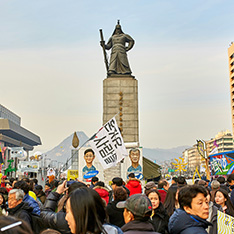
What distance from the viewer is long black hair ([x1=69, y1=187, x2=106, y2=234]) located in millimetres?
2596

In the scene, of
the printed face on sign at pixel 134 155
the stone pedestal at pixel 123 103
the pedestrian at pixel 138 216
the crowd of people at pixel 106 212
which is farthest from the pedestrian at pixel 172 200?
the stone pedestal at pixel 123 103

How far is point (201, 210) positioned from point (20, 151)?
15897 mm

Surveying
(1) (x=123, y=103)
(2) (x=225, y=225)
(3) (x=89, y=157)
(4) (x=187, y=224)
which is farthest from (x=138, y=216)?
(1) (x=123, y=103)

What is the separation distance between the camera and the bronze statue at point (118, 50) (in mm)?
22281

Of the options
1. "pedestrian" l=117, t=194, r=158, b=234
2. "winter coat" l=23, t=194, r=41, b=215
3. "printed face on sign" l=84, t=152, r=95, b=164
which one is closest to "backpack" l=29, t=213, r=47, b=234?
"winter coat" l=23, t=194, r=41, b=215

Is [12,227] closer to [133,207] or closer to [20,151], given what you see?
[133,207]

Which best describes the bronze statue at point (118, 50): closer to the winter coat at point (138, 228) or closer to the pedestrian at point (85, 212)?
the winter coat at point (138, 228)

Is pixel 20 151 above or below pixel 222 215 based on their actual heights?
above

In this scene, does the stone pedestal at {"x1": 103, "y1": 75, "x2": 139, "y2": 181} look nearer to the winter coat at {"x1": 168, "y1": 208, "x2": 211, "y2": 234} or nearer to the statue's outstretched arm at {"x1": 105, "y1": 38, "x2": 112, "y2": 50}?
the statue's outstretched arm at {"x1": 105, "y1": 38, "x2": 112, "y2": 50}

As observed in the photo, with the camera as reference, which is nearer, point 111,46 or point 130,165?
point 130,165

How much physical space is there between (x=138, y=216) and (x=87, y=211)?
0.92 m

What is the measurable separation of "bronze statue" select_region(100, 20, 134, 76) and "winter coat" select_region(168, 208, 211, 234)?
62.0 ft

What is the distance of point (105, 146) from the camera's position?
1214 centimetres

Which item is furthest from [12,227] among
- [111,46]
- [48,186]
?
[111,46]
